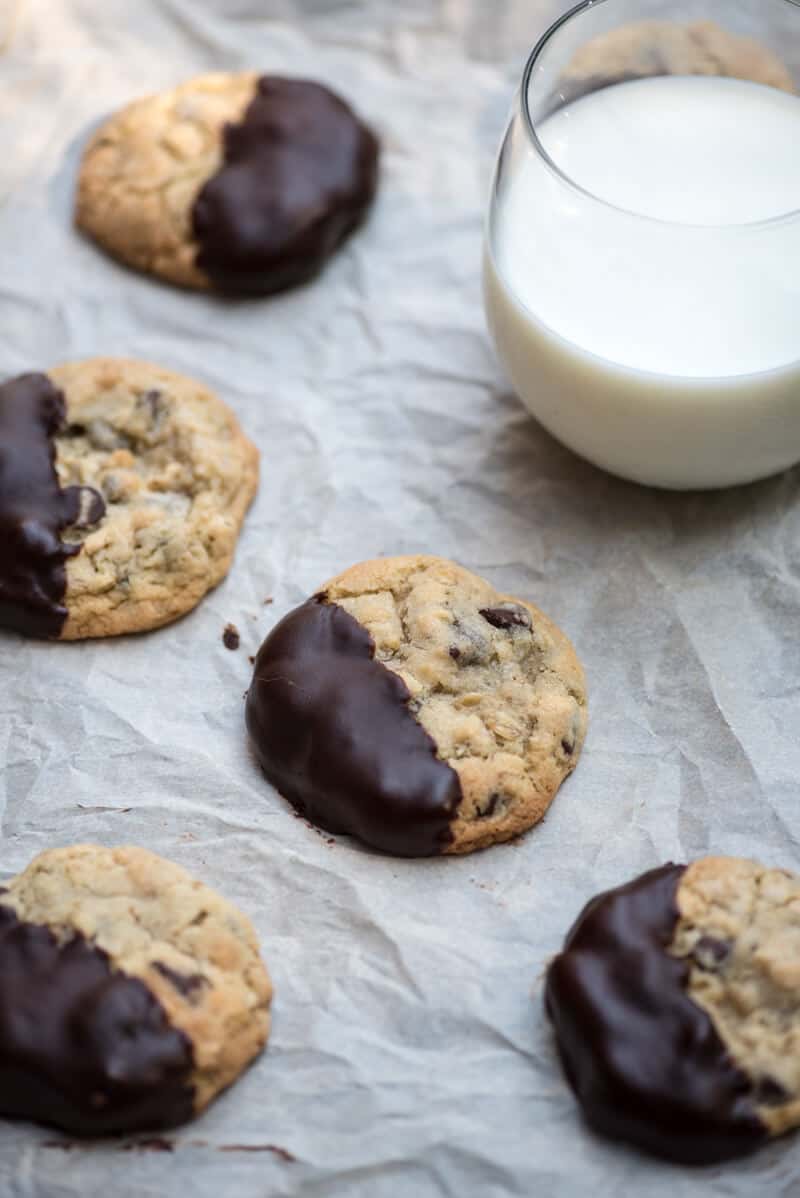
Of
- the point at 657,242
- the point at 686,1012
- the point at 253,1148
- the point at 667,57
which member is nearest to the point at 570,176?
the point at 657,242

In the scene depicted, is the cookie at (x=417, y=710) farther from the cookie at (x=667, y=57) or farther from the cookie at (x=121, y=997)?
the cookie at (x=667, y=57)

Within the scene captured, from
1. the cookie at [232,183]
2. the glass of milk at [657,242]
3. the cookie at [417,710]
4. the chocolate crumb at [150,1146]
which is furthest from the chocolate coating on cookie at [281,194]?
the chocolate crumb at [150,1146]

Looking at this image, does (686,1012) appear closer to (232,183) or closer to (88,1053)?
(88,1053)

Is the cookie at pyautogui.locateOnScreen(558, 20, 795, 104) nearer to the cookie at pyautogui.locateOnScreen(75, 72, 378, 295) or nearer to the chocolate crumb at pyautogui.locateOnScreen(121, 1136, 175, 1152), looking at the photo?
the cookie at pyautogui.locateOnScreen(75, 72, 378, 295)

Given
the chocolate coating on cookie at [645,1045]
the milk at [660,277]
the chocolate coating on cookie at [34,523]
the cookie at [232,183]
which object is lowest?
the chocolate coating on cookie at [34,523]

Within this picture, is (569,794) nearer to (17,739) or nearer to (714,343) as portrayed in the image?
(714,343)

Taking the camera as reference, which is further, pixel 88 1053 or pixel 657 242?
pixel 657 242
